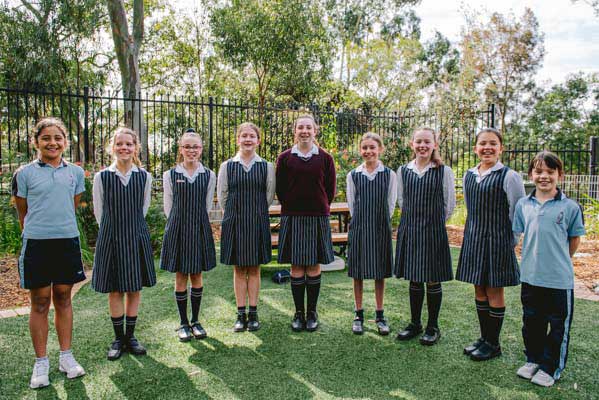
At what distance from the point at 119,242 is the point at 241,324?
4.11 feet

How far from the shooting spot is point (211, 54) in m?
19.8

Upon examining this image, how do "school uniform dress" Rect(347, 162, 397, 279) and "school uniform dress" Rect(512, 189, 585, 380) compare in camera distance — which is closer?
"school uniform dress" Rect(512, 189, 585, 380)

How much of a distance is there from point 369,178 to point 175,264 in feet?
5.53

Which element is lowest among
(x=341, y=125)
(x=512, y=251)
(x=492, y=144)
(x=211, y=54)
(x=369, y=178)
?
(x=512, y=251)

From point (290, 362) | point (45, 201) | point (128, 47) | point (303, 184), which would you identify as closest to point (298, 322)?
point (290, 362)

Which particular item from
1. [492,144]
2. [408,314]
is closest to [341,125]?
[408,314]

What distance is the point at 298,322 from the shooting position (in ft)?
12.9

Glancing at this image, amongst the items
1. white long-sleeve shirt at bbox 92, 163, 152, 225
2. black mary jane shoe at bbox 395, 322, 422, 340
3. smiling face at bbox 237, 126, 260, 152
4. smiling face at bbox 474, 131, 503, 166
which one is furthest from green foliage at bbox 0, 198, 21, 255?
smiling face at bbox 474, 131, 503, 166

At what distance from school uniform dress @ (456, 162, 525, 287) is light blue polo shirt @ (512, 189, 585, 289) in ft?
0.84

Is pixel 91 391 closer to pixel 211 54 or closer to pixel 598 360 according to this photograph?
pixel 598 360

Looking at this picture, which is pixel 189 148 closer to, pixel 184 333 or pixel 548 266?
pixel 184 333

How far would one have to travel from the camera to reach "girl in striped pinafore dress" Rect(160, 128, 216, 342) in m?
3.62

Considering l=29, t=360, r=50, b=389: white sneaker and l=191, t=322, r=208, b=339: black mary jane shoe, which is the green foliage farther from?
l=29, t=360, r=50, b=389: white sneaker

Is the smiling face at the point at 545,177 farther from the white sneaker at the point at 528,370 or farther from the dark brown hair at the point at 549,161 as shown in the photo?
the white sneaker at the point at 528,370
